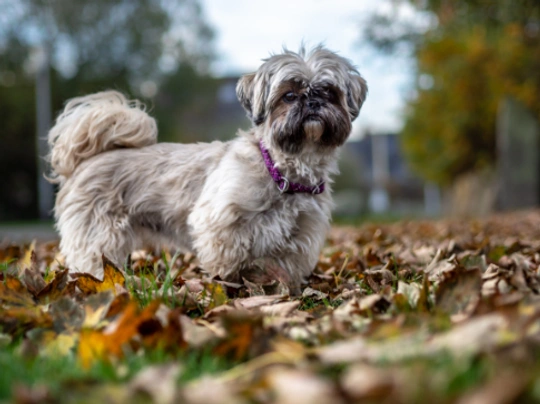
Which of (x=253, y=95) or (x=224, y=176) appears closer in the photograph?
(x=224, y=176)

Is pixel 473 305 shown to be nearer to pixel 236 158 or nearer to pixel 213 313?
pixel 213 313

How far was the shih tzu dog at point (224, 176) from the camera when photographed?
4.11 m

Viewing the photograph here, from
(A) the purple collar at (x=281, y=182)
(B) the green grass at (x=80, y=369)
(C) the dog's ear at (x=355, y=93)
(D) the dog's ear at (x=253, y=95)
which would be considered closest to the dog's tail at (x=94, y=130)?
(D) the dog's ear at (x=253, y=95)

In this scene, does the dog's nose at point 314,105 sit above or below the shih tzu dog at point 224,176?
above

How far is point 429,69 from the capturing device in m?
19.4

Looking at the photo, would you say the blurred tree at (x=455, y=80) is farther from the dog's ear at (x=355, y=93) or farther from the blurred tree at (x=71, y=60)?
the blurred tree at (x=71, y=60)

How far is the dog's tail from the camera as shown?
4.82 m

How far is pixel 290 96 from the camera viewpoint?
421 centimetres

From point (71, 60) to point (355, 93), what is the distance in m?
26.9

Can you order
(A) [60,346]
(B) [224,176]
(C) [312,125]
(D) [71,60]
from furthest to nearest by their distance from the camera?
(D) [71,60] < (B) [224,176] < (C) [312,125] < (A) [60,346]

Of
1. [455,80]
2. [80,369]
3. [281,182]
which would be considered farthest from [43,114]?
[80,369]

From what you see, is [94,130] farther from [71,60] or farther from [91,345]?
[71,60]

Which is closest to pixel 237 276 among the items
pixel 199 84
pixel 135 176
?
pixel 135 176

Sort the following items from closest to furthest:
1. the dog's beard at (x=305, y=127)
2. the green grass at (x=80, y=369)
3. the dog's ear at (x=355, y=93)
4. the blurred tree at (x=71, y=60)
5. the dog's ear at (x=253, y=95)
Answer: the green grass at (x=80, y=369), the dog's beard at (x=305, y=127), the dog's ear at (x=253, y=95), the dog's ear at (x=355, y=93), the blurred tree at (x=71, y=60)
